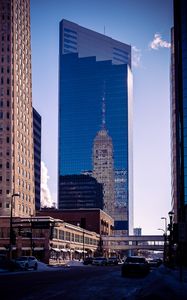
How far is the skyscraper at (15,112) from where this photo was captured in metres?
158

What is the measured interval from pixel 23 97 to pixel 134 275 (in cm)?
13462

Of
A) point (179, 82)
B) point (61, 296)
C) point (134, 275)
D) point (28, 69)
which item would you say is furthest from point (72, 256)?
point (61, 296)

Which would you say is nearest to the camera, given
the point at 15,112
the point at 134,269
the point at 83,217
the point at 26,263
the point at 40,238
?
the point at 134,269

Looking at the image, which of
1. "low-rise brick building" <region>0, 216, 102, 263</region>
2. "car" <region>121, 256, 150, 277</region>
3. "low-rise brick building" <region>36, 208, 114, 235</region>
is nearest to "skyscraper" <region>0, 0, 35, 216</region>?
"low-rise brick building" <region>36, 208, 114, 235</region>

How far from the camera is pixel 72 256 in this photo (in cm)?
14238

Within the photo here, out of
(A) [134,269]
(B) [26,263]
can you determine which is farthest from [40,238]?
(A) [134,269]

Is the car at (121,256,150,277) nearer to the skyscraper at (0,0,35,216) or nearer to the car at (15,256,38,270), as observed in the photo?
the car at (15,256,38,270)

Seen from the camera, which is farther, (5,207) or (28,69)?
(28,69)

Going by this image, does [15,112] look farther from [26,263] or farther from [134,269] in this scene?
[134,269]

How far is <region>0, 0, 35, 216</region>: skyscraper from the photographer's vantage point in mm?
157750

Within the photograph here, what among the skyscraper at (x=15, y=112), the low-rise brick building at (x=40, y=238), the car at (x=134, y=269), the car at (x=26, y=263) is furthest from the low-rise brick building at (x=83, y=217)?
the car at (x=134, y=269)

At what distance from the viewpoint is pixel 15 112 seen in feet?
531

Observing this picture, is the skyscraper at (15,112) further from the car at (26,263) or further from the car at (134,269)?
the car at (134,269)

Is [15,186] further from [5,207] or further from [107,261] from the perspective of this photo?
[107,261]
